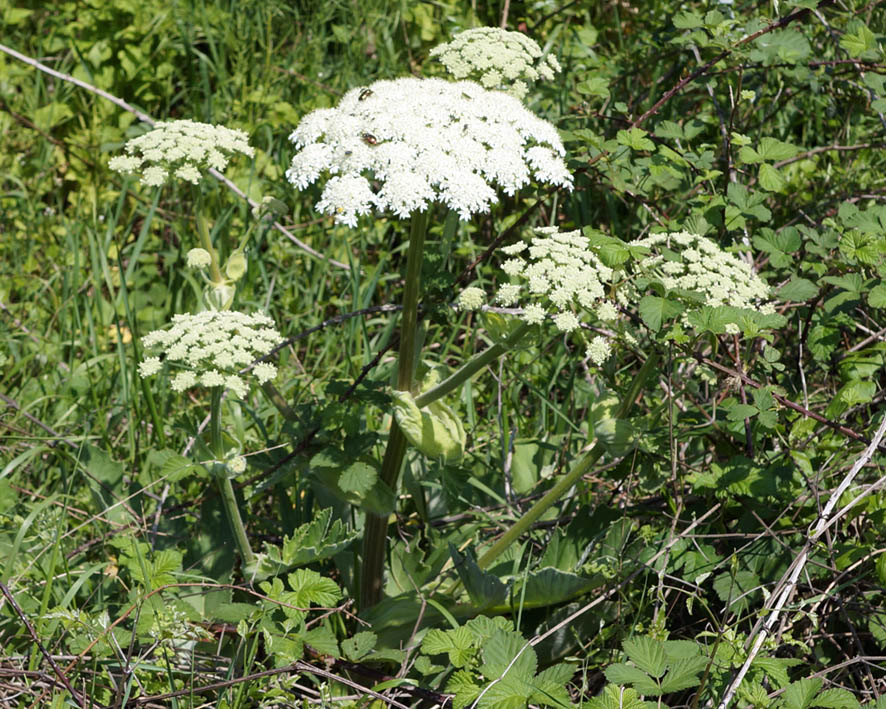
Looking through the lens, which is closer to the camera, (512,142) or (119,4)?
(512,142)

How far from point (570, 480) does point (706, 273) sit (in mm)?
727

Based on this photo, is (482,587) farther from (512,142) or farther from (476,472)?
(512,142)

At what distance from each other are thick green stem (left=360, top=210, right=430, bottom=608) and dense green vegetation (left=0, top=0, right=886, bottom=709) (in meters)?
0.01

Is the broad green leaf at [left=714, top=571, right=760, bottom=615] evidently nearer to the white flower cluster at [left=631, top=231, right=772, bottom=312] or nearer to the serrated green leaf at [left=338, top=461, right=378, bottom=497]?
the white flower cluster at [left=631, top=231, right=772, bottom=312]

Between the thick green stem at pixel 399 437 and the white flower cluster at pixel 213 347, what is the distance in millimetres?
391

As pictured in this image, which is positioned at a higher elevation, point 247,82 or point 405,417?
point 247,82

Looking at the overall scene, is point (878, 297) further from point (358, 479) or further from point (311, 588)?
point (311, 588)

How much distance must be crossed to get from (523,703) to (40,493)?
2.09 meters

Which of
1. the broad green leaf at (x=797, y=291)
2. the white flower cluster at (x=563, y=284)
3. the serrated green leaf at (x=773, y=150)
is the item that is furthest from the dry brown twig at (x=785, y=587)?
the serrated green leaf at (x=773, y=150)

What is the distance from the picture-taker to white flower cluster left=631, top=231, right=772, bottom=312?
2.49 metres

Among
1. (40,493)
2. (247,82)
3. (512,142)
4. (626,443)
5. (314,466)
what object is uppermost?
(512,142)

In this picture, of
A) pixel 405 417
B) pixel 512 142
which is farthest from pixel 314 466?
pixel 512 142

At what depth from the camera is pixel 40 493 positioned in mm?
3322

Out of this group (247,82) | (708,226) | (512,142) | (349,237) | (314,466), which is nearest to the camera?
(512,142)
